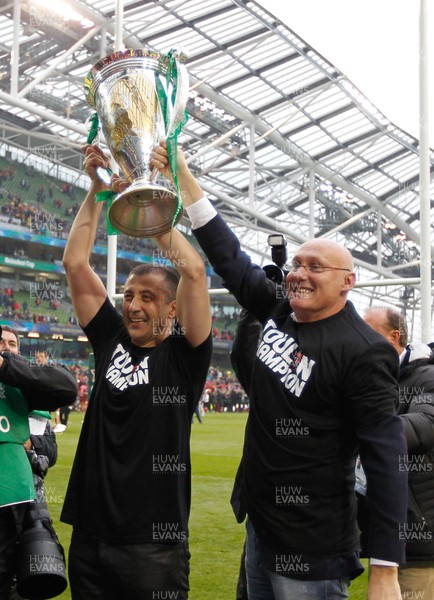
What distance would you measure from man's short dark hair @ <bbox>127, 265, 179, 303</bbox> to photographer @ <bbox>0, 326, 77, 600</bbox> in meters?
0.40

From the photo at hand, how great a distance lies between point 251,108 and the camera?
18906mm

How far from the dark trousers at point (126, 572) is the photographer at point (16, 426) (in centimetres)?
25

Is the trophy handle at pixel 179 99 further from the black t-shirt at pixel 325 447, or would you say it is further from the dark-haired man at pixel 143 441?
the black t-shirt at pixel 325 447

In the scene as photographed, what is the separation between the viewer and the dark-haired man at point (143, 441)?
224cm

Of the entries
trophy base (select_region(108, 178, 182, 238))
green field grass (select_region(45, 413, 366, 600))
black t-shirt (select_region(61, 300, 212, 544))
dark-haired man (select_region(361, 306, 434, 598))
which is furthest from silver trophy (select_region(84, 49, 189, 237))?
green field grass (select_region(45, 413, 366, 600))

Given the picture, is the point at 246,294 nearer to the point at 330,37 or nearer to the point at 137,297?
the point at 137,297

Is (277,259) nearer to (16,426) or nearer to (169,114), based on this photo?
(169,114)

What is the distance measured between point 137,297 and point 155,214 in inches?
13.4

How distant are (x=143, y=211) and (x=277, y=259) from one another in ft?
1.75

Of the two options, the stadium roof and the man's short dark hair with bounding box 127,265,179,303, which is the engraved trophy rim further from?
the stadium roof

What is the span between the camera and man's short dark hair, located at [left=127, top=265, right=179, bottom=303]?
8.27ft

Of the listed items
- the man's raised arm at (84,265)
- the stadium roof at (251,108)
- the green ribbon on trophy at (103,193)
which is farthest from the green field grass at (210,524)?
the stadium roof at (251,108)

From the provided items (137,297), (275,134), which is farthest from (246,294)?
(275,134)

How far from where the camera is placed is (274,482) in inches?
82.2
